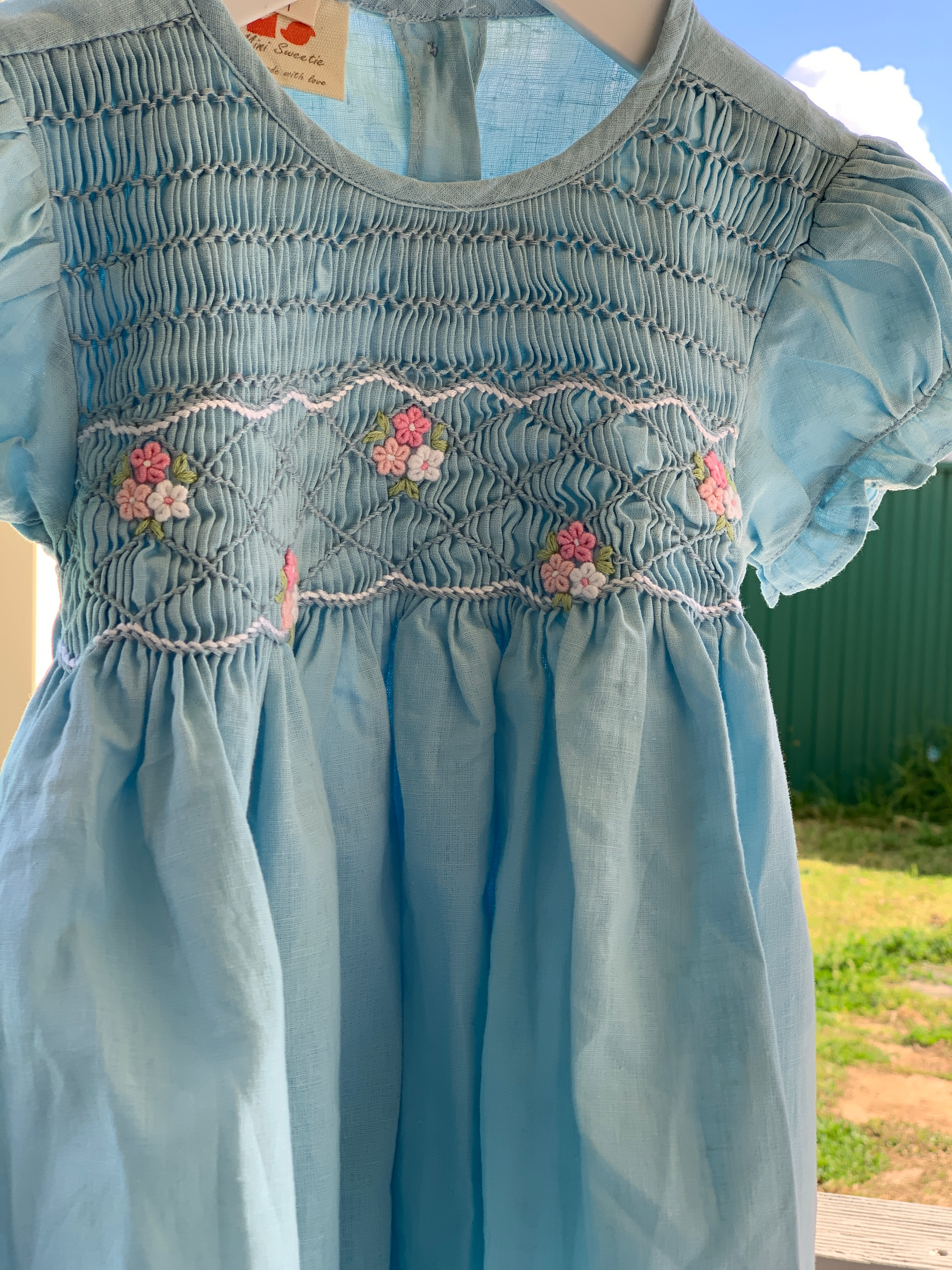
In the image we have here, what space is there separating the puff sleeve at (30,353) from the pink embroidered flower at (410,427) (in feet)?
0.54

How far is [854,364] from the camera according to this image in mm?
577

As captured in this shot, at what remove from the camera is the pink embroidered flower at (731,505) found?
0.55 meters

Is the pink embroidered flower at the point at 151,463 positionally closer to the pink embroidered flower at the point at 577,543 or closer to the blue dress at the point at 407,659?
the blue dress at the point at 407,659

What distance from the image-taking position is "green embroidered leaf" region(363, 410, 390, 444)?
1.77ft

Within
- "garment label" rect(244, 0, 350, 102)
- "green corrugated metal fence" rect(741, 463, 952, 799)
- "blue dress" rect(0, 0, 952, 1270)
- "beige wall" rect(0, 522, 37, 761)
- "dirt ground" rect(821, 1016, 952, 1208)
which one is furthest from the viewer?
"green corrugated metal fence" rect(741, 463, 952, 799)

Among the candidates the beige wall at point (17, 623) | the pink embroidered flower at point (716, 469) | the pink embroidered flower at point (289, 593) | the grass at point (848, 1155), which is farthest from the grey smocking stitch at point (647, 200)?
the grass at point (848, 1155)

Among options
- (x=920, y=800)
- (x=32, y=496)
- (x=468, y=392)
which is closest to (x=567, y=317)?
(x=468, y=392)

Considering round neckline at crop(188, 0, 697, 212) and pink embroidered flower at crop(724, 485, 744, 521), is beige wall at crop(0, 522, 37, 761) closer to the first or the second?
round neckline at crop(188, 0, 697, 212)

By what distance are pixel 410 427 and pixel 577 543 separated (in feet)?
0.36

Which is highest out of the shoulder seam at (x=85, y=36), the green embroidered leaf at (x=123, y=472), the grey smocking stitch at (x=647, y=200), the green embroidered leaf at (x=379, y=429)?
the shoulder seam at (x=85, y=36)

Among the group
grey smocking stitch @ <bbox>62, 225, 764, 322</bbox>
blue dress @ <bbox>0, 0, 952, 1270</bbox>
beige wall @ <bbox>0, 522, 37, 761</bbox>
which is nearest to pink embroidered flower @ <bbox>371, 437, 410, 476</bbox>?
blue dress @ <bbox>0, 0, 952, 1270</bbox>

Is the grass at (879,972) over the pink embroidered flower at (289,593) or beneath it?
beneath

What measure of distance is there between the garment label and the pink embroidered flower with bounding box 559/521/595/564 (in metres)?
0.32

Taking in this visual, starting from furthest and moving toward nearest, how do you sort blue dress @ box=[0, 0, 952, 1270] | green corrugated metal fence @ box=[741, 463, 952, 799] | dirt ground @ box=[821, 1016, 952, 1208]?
1. green corrugated metal fence @ box=[741, 463, 952, 799]
2. dirt ground @ box=[821, 1016, 952, 1208]
3. blue dress @ box=[0, 0, 952, 1270]
